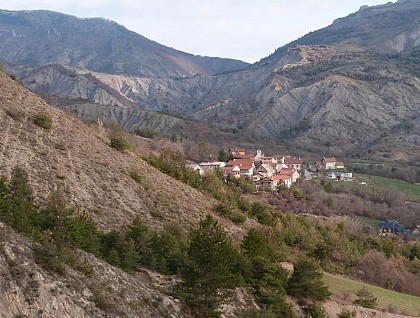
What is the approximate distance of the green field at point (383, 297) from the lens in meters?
19.1

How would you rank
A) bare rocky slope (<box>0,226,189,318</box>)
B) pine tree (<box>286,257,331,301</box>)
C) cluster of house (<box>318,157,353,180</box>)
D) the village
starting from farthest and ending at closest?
1. cluster of house (<box>318,157,353,180</box>)
2. the village
3. pine tree (<box>286,257,331,301</box>)
4. bare rocky slope (<box>0,226,189,318</box>)

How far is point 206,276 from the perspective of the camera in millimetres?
13125

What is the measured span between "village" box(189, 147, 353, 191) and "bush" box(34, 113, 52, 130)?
29343 mm

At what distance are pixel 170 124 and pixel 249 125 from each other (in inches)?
1382

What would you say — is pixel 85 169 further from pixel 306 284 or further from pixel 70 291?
pixel 306 284

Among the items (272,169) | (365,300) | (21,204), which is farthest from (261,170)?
(21,204)

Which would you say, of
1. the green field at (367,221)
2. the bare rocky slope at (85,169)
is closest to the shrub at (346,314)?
the bare rocky slope at (85,169)

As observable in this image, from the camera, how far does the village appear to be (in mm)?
60388

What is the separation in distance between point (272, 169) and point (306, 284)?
178 ft

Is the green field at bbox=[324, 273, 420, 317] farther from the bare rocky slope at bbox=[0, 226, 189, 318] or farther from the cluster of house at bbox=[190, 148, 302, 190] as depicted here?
the cluster of house at bbox=[190, 148, 302, 190]

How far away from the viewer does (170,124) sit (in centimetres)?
11712

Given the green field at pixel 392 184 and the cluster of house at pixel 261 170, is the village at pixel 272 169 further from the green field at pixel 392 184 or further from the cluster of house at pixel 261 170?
the green field at pixel 392 184

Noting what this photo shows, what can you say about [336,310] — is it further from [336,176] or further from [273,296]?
[336,176]

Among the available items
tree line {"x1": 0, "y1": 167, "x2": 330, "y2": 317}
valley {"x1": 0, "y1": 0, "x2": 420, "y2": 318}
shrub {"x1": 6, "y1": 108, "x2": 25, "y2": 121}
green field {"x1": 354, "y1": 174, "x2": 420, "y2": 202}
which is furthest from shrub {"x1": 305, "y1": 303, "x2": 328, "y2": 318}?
green field {"x1": 354, "y1": 174, "x2": 420, "y2": 202}
